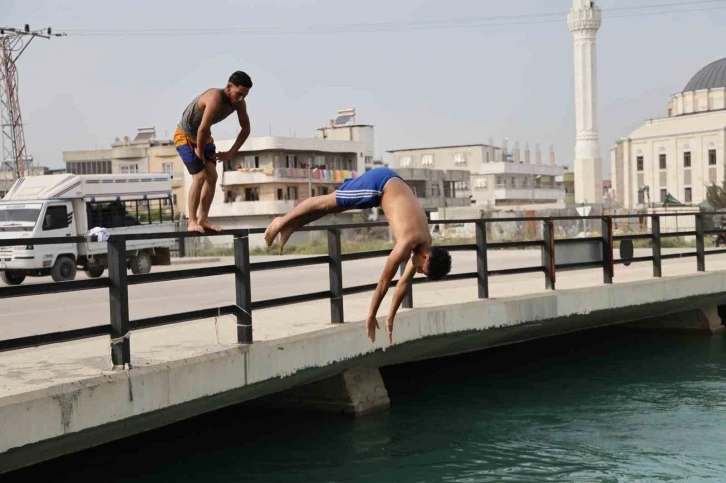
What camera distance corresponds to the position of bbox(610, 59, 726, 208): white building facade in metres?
118

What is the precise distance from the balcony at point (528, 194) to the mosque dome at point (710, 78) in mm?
24476

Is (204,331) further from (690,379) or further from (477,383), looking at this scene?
(690,379)

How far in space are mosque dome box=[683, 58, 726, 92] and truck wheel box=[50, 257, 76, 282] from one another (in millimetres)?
120399

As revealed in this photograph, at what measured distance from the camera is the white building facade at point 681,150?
11750 cm

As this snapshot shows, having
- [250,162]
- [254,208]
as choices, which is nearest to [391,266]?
[254,208]

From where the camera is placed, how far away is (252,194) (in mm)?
91938

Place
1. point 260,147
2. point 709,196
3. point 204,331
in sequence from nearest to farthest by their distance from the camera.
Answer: point 204,331
point 260,147
point 709,196

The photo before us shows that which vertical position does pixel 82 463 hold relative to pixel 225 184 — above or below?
below

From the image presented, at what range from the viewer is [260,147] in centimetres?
8981

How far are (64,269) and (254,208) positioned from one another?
59830 mm

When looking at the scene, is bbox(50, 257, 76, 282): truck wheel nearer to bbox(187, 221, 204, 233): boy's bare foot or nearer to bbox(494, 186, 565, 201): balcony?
bbox(187, 221, 204, 233): boy's bare foot

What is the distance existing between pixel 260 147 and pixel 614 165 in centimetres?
6707

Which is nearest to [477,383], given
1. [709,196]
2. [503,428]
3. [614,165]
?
[503,428]

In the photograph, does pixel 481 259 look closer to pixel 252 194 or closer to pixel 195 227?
pixel 195 227
